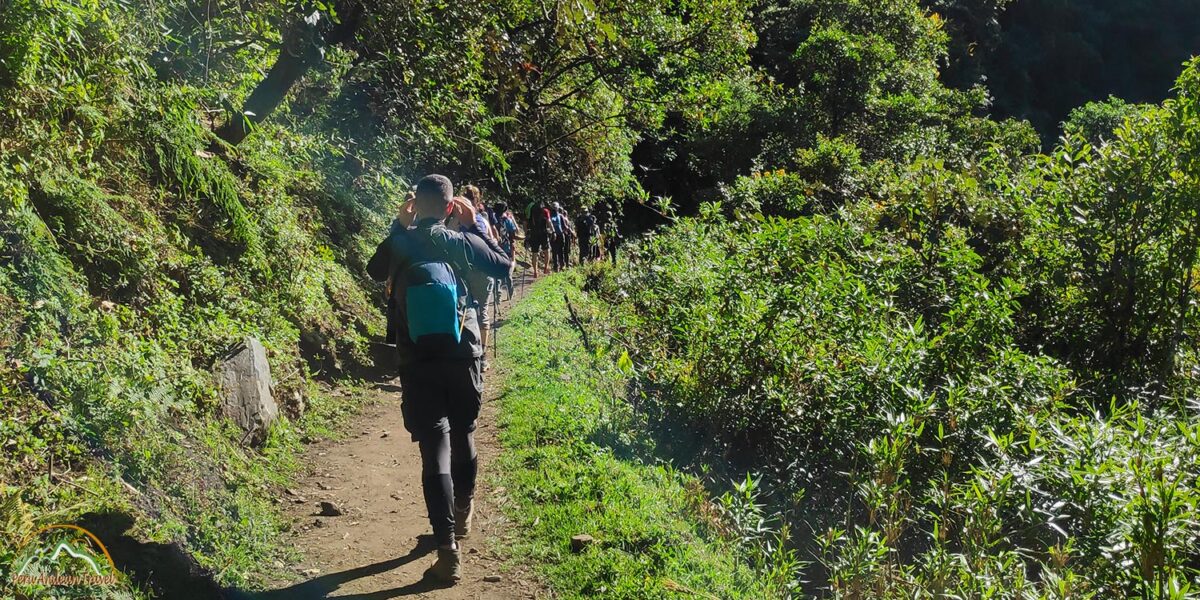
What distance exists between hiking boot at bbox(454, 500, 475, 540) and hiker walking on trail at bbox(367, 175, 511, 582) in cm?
36

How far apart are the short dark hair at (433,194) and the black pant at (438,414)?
860 millimetres

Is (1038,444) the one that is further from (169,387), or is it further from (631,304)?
(631,304)

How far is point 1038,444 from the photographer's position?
5.83m

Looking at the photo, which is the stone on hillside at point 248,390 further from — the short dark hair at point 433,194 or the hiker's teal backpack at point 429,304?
the short dark hair at point 433,194

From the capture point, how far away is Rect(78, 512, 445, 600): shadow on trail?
3869 mm

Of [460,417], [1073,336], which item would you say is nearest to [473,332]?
[460,417]

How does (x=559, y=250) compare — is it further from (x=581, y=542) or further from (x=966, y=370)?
(x=581, y=542)

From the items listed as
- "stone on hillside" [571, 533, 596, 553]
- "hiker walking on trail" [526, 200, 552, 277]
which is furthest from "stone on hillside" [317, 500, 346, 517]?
"hiker walking on trail" [526, 200, 552, 277]

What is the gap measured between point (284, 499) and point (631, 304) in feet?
24.5

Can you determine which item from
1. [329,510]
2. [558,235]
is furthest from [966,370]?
[558,235]

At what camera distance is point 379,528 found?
5.39 metres

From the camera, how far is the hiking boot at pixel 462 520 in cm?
507

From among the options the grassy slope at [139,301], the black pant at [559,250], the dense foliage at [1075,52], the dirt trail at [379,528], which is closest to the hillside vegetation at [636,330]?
the grassy slope at [139,301]

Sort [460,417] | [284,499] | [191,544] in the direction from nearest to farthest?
1. [191,544]
2. [460,417]
3. [284,499]
